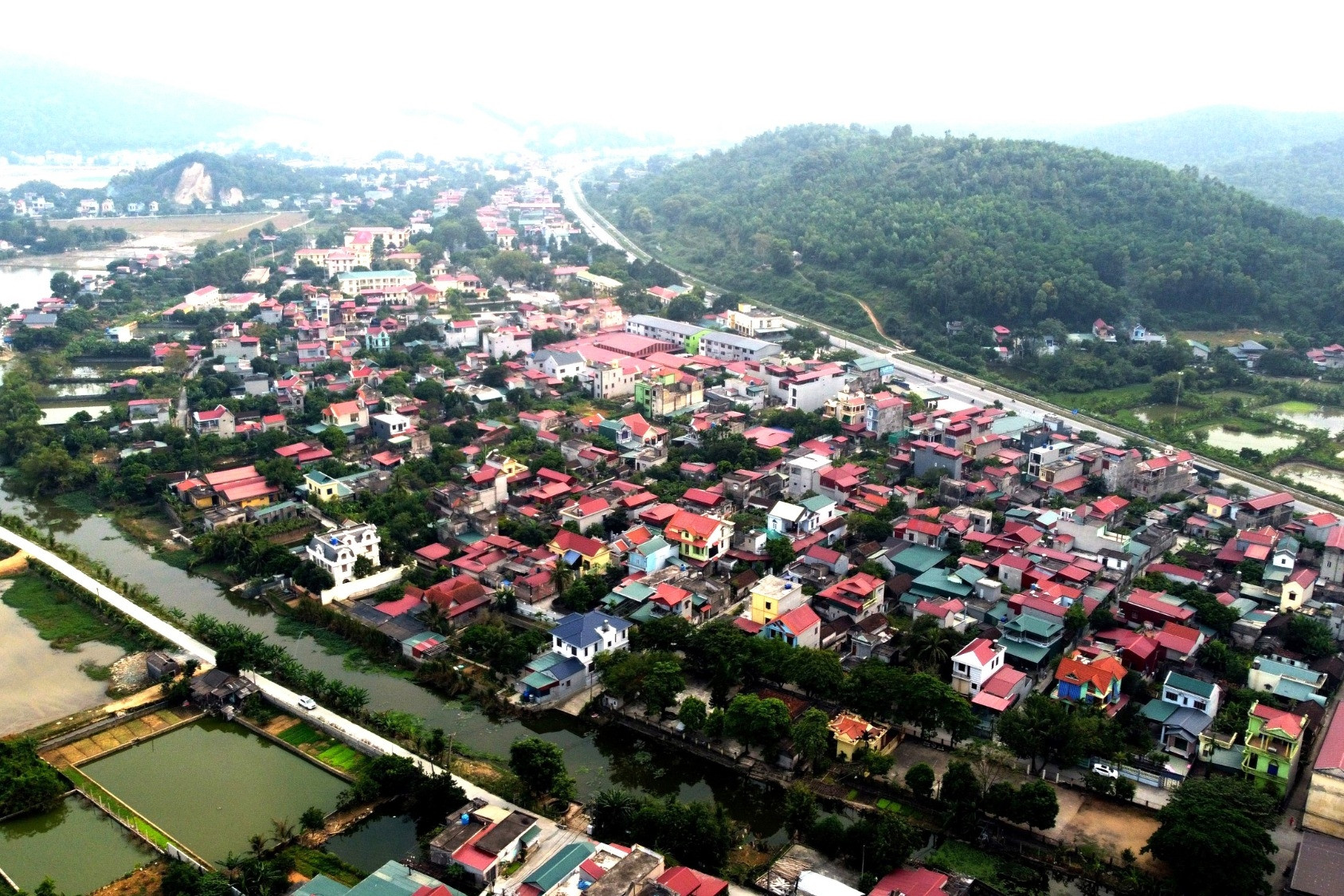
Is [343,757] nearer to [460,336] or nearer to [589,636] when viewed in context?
[589,636]

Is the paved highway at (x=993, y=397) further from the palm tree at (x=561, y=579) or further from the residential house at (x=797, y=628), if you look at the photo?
the palm tree at (x=561, y=579)

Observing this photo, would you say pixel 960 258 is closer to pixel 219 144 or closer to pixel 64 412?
pixel 64 412

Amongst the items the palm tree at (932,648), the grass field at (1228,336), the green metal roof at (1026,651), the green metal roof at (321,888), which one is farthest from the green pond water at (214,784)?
the grass field at (1228,336)

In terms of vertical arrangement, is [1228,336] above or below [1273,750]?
above

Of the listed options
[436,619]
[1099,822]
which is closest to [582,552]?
[436,619]

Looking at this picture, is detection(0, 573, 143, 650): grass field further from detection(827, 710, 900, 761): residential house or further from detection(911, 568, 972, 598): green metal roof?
detection(911, 568, 972, 598): green metal roof

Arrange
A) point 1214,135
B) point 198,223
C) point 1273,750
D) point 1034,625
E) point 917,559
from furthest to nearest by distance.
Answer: point 1214,135, point 198,223, point 917,559, point 1034,625, point 1273,750

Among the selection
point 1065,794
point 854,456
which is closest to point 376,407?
point 854,456
